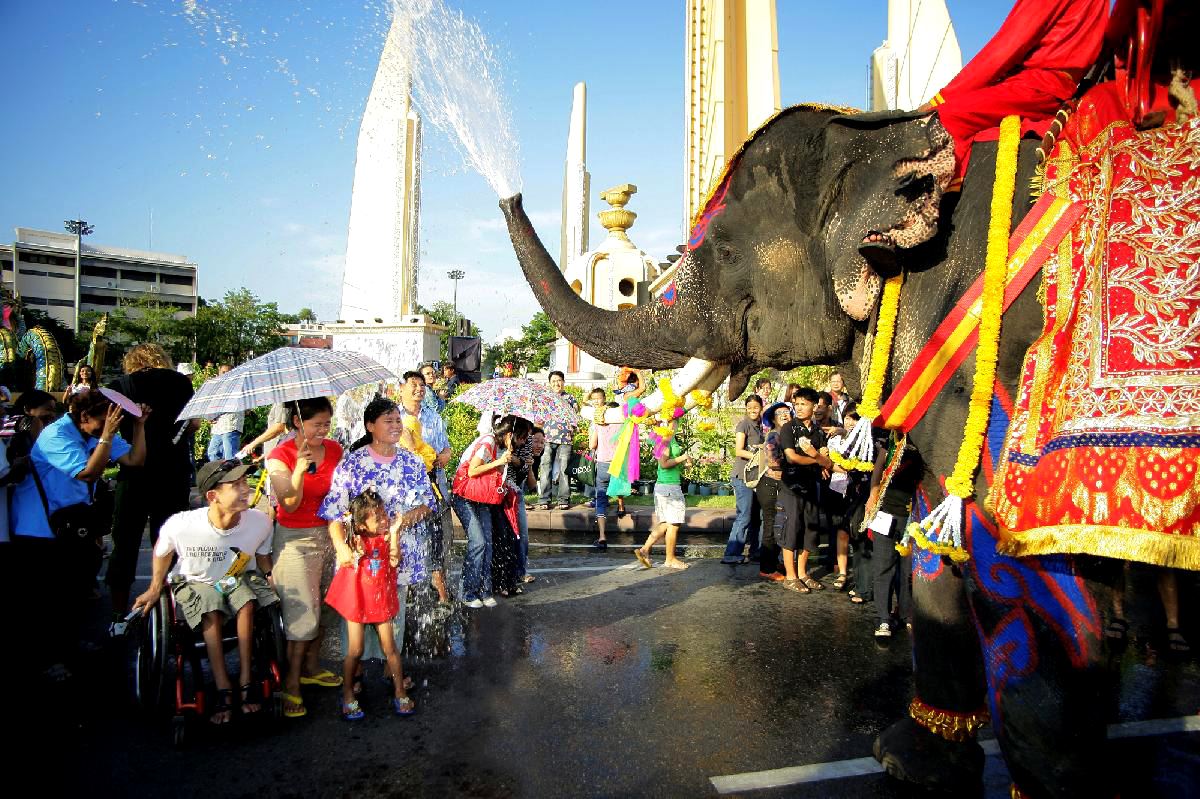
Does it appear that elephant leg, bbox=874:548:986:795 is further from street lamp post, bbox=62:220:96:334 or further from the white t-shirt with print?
street lamp post, bbox=62:220:96:334

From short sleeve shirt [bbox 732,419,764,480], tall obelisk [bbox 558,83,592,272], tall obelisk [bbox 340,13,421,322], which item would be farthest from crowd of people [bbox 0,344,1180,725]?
tall obelisk [bbox 558,83,592,272]

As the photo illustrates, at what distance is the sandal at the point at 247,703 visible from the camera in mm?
4105

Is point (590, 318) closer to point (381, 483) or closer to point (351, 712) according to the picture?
point (381, 483)

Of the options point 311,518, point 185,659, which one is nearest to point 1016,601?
point 311,518

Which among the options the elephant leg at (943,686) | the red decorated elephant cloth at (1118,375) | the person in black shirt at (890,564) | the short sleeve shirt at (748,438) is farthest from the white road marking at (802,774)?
the short sleeve shirt at (748,438)

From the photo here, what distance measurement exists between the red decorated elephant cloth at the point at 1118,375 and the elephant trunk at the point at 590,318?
52.0 inches

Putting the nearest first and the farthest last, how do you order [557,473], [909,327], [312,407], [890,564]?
1. [909,327]
2. [312,407]
3. [890,564]
4. [557,473]

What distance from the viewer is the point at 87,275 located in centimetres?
8156

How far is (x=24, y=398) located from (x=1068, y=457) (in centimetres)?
687

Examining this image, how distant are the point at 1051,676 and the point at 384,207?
70.0 feet

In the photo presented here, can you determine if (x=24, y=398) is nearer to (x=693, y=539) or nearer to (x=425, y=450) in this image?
(x=425, y=450)

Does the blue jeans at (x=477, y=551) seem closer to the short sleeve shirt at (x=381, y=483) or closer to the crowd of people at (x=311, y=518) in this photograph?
the crowd of people at (x=311, y=518)

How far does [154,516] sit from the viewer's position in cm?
577

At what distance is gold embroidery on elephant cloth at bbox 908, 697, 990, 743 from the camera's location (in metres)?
2.91
